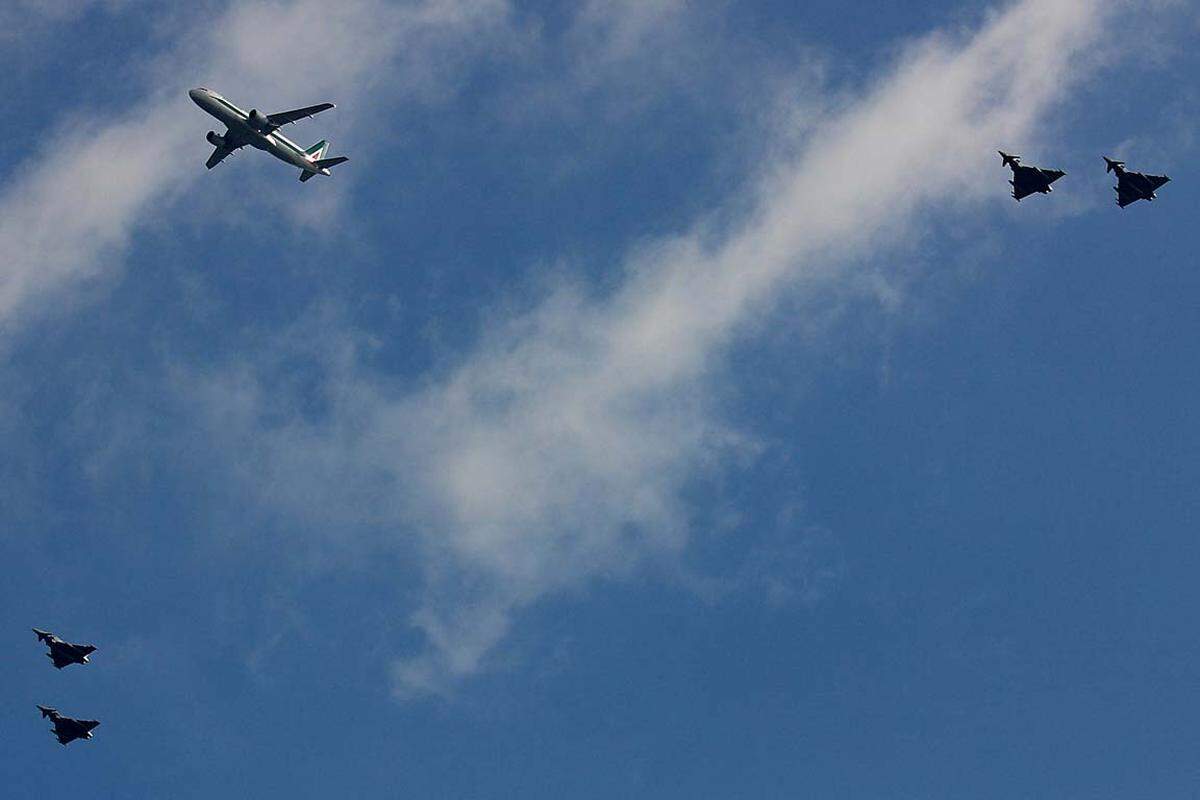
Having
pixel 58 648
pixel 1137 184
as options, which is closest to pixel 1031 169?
pixel 1137 184

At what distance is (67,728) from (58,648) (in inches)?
288

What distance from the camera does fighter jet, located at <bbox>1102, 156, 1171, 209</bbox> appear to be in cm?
8769

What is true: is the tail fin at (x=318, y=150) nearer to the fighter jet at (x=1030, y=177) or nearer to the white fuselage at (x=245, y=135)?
the white fuselage at (x=245, y=135)

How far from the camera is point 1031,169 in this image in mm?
88562

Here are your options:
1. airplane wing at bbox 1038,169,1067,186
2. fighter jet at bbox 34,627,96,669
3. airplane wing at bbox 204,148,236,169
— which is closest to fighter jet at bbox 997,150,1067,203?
airplane wing at bbox 1038,169,1067,186

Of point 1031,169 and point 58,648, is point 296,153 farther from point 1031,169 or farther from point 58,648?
point 1031,169

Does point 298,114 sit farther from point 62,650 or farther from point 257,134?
point 62,650

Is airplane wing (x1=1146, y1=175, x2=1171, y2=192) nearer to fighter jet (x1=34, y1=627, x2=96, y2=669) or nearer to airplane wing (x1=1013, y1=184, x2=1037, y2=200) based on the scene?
airplane wing (x1=1013, y1=184, x2=1037, y2=200)

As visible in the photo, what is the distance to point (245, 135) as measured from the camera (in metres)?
151

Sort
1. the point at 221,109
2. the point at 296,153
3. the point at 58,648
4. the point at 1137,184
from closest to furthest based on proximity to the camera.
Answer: the point at 1137,184, the point at 58,648, the point at 221,109, the point at 296,153

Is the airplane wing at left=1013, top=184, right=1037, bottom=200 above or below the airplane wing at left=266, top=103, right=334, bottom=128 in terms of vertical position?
below

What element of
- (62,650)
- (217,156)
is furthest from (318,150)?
(62,650)

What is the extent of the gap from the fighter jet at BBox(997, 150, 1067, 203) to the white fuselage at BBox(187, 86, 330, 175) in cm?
9899

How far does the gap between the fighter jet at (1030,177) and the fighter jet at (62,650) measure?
89.2 meters
